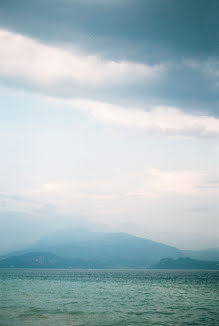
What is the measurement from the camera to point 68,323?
1425 inches

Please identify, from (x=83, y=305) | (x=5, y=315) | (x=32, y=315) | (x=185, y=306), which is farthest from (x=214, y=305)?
(x=5, y=315)

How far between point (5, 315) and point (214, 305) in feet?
107

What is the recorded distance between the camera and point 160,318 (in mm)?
38844

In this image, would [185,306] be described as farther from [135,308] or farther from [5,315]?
[5,315]

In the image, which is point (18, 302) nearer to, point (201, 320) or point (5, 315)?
point (5, 315)

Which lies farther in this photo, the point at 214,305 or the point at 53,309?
the point at 214,305

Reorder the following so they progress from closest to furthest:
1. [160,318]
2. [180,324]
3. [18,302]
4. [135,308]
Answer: [180,324]
[160,318]
[135,308]
[18,302]

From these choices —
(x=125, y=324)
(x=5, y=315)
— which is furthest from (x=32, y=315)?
(x=125, y=324)

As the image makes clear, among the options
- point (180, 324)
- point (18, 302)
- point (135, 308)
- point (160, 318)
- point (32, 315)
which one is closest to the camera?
point (180, 324)

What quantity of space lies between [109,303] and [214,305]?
17.4 metres

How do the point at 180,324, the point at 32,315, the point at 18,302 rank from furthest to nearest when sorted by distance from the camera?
the point at 18,302
the point at 32,315
the point at 180,324

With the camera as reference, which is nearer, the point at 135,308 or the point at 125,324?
the point at 125,324

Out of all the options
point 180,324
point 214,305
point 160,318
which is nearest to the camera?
point 180,324

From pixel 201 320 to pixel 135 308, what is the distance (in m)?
12.5
